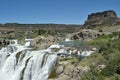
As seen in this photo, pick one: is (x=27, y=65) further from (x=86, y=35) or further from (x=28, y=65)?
(x=86, y=35)

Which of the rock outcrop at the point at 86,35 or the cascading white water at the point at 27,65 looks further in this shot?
the rock outcrop at the point at 86,35

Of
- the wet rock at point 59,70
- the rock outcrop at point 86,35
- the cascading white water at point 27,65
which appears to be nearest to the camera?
the wet rock at point 59,70

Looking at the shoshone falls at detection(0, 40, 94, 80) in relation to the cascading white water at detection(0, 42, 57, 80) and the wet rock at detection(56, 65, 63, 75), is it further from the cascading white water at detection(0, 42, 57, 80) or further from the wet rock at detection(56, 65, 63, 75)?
the wet rock at detection(56, 65, 63, 75)

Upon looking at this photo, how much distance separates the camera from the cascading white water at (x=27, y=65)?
2580 centimetres

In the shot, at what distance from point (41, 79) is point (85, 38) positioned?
4425cm

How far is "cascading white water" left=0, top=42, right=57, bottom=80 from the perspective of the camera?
84.6 feet

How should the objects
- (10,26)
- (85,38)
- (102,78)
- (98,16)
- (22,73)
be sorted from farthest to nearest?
(10,26)
(98,16)
(85,38)
(22,73)
(102,78)

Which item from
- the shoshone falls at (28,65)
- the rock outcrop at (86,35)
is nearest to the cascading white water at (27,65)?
the shoshone falls at (28,65)

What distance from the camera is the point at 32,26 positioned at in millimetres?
146000

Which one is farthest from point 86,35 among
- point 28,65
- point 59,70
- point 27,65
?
point 59,70

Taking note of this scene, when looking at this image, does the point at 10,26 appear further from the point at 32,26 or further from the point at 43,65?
the point at 43,65

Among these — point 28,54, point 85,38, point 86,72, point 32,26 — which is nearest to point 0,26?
point 32,26

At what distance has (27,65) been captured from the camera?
27.8 metres

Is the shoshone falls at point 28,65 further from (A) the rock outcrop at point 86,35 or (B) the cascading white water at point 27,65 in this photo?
(A) the rock outcrop at point 86,35
